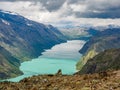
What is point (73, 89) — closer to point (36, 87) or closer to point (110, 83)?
point (110, 83)

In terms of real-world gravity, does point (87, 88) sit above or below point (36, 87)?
below

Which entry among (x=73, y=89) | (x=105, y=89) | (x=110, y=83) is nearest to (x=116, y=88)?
(x=105, y=89)

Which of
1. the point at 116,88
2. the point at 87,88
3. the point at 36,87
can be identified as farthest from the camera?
the point at 36,87

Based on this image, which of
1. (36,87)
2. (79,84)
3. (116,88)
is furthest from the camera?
(36,87)

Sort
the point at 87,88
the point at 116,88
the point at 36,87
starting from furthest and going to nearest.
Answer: the point at 36,87, the point at 87,88, the point at 116,88

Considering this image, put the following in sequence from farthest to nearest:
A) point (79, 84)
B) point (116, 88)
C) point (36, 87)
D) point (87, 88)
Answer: point (36, 87) → point (79, 84) → point (87, 88) → point (116, 88)

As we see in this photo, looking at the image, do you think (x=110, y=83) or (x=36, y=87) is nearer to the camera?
(x=110, y=83)

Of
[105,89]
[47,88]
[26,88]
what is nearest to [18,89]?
[26,88]

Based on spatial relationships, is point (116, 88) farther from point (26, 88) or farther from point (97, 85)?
point (26, 88)

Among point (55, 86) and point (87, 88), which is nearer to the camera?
point (87, 88)
